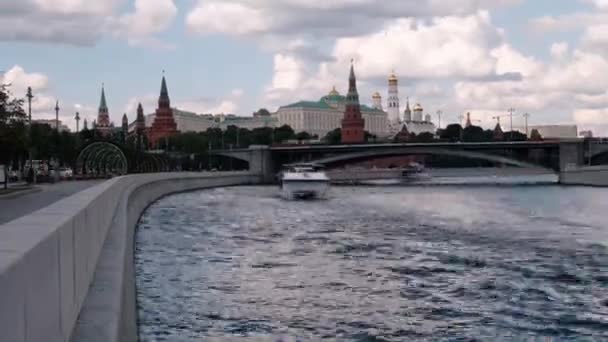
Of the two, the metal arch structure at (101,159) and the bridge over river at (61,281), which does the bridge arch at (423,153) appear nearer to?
the metal arch structure at (101,159)

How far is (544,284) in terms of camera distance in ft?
56.6

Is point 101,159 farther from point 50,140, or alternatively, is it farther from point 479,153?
point 479,153

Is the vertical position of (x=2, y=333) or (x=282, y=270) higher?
(x=2, y=333)

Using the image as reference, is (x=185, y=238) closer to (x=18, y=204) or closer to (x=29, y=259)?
(x=18, y=204)

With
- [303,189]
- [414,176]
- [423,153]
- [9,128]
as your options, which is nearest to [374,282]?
[9,128]

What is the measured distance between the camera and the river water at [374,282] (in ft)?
42.7

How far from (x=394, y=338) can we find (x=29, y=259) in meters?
7.65

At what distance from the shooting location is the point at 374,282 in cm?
1758

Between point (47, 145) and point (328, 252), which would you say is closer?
point (328, 252)

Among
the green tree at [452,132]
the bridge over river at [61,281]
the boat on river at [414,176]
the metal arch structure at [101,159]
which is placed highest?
the green tree at [452,132]

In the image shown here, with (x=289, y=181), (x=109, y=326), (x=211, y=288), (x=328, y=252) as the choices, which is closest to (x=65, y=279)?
(x=109, y=326)

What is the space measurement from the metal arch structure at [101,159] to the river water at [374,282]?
5244cm

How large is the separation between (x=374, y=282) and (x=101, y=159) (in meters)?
81.5

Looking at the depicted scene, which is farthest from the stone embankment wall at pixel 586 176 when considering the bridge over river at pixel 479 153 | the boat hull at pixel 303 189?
the boat hull at pixel 303 189
